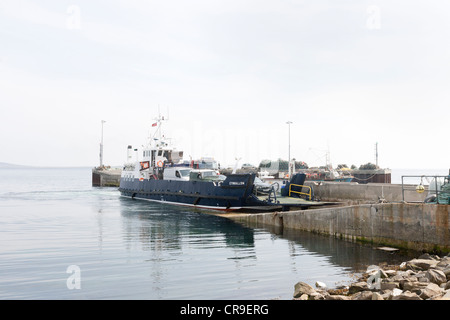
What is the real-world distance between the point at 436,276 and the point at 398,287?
102 centimetres

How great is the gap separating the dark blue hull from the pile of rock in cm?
1484

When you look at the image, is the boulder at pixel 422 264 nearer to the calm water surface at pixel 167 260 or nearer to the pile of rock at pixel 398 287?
the pile of rock at pixel 398 287

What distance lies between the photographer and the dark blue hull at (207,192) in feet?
85.3

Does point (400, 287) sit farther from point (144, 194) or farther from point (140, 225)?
point (144, 194)

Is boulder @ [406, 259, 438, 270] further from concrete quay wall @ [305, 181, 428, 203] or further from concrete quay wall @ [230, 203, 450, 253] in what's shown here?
concrete quay wall @ [305, 181, 428, 203]

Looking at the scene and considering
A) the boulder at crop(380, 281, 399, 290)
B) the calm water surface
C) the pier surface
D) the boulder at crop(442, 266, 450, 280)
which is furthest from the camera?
the pier surface

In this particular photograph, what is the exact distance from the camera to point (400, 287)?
8.97 meters

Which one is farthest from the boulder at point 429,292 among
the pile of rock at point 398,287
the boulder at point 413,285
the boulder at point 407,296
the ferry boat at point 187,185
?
the ferry boat at point 187,185

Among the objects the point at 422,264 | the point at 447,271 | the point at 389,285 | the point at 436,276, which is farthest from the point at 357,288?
the point at 422,264

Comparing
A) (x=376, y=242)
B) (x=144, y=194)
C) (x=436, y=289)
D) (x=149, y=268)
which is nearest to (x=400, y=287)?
(x=436, y=289)

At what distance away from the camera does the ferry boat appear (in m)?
25.9

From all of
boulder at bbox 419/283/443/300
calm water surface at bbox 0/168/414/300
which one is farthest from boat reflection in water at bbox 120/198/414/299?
boulder at bbox 419/283/443/300

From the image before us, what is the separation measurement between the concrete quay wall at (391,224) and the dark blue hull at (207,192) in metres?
7.54
